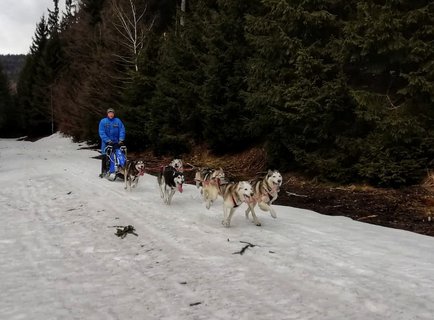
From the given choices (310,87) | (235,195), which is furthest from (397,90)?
(235,195)

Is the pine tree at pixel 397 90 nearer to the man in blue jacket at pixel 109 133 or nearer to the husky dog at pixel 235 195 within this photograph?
the husky dog at pixel 235 195

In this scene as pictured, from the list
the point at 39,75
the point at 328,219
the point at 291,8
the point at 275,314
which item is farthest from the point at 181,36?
the point at 39,75

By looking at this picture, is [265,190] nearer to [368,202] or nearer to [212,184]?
[212,184]

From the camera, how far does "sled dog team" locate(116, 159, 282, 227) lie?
23.3 feet

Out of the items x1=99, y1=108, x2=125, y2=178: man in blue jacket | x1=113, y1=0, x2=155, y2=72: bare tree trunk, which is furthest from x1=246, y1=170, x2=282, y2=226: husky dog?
x1=113, y1=0, x2=155, y2=72: bare tree trunk

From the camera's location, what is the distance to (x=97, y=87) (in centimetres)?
2842

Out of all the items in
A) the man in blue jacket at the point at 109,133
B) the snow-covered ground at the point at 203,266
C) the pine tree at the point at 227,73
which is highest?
the pine tree at the point at 227,73

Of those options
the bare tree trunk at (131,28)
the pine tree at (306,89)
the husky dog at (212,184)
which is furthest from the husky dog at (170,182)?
the bare tree trunk at (131,28)

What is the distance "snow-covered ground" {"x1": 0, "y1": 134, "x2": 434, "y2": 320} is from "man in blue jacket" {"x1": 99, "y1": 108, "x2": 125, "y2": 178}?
15.8ft

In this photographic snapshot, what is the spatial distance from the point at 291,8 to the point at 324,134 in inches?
154

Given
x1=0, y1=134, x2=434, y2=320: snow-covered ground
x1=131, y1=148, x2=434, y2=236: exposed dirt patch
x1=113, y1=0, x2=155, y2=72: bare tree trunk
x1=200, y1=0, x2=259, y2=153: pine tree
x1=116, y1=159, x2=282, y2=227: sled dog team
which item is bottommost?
x1=0, y1=134, x2=434, y2=320: snow-covered ground

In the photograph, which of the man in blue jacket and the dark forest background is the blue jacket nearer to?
the man in blue jacket

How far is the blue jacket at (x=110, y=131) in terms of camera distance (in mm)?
13820

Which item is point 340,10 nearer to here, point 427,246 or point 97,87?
point 427,246
